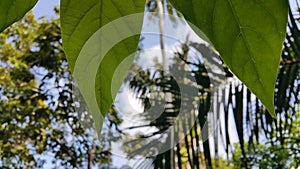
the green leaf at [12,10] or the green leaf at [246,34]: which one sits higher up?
the green leaf at [12,10]

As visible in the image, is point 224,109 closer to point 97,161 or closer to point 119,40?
point 119,40

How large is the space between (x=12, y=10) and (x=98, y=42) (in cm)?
3

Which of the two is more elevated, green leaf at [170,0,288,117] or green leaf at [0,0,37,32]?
green leaf at [0,0,37,32]

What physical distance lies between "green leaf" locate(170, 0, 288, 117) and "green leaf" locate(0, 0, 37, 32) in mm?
42

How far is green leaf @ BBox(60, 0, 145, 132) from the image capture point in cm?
14

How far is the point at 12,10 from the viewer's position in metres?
0.13

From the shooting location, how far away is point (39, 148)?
2928 millimetres

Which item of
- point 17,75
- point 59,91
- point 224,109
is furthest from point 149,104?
point 17,75

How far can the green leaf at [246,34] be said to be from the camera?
110 mm

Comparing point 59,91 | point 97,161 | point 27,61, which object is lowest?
point 97,161

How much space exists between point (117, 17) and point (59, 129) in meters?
2.79

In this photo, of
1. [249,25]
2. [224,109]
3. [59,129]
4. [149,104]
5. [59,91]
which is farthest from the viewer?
[59,129]

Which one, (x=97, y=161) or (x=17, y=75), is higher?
(x=17, y=75)

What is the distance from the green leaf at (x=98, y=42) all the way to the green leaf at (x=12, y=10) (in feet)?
0.04
